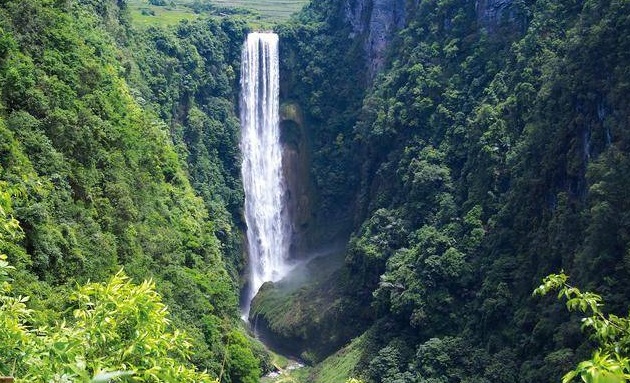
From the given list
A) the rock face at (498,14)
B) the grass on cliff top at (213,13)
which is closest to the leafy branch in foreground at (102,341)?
the rock face at (498,14)

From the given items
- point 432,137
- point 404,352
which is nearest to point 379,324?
point 404,352

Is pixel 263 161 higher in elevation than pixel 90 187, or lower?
lower

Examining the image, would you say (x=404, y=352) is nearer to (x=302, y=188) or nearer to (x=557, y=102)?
(x=557, y=102)

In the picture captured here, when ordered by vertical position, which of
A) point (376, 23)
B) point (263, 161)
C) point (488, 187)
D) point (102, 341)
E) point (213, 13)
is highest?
point (213, 13)

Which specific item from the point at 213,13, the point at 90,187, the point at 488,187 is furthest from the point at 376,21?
the point at 90,187

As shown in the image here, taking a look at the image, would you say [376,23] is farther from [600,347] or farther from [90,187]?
[600,347]

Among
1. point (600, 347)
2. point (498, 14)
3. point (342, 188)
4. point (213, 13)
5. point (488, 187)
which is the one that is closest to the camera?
point (600, 347)

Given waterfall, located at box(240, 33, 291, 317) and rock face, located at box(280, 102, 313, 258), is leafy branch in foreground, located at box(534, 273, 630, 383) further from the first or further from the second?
rock face, located at box(280, 102, 313, 258)
